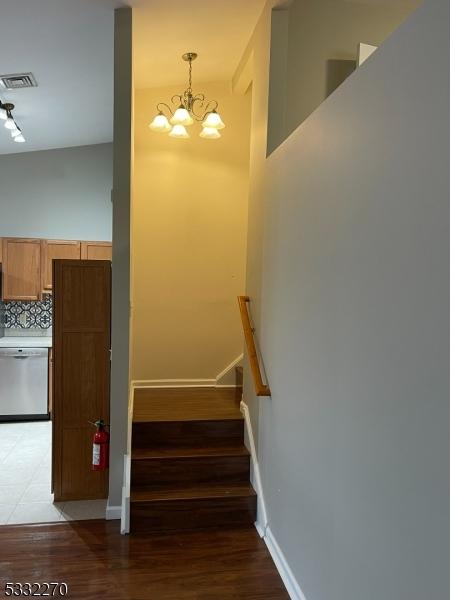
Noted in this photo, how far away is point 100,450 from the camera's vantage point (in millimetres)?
3098

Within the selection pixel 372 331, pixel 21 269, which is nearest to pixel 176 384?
pixel 21 269

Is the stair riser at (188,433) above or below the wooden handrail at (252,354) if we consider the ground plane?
below

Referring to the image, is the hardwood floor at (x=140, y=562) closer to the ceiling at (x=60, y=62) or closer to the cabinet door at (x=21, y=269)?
the cabinet door at (x=21, y=269)

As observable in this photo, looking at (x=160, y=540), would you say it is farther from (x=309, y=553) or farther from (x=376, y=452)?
(x=376, y=452)

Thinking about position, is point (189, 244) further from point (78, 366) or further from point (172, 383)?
point (78, 366)

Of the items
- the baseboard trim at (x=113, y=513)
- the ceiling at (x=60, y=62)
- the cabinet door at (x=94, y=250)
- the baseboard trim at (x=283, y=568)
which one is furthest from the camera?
the cabinet door at (x=94, y=250)

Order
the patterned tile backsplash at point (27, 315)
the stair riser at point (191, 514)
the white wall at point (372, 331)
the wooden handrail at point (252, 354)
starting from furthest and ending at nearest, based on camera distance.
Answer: the patterned tile backsplash at point (27, 315) < the stair riser at point (191, 514) < the wooden handrail at point (252, 354) < the white wall at point (372, 331)

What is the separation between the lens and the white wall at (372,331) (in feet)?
3.98

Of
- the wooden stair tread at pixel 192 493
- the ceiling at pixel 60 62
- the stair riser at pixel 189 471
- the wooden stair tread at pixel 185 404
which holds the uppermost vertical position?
the ceiling at pixel 60 62

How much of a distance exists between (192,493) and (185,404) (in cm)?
90

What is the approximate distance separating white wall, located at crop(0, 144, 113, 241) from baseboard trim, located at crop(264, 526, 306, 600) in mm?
3998

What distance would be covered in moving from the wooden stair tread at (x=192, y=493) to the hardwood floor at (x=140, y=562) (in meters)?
0.22

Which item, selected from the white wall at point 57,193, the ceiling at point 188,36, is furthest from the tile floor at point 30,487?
the ceiling at point 188,36

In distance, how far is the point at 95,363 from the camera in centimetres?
327
